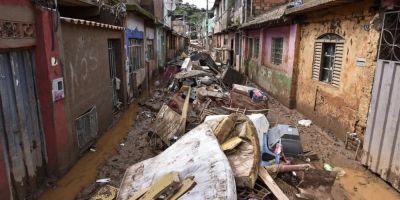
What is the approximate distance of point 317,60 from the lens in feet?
28.7

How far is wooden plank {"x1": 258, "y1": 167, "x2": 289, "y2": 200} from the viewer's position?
4137mm

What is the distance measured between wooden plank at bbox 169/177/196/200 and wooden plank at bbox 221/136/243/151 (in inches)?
42.9

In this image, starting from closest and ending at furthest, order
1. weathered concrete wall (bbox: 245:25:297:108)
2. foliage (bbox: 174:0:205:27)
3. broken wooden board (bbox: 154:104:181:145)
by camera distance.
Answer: broken wooden board (bbox: 154:104:181:145) → weathered concrete wall (bbox: 245:25:297:108) → foliage (bbox: 174:0:205:27)

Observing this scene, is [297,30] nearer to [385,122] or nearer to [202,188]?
[385,122]

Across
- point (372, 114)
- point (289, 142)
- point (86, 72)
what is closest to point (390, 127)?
point (372, 114)

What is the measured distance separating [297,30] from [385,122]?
5.53m

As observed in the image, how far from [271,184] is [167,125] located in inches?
122

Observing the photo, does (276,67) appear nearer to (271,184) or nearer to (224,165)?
(271,184)

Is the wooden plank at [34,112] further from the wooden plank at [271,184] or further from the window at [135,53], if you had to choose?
the window at [135,53]

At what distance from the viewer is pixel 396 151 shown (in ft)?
16.0

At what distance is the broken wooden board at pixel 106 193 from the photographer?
4.56 m

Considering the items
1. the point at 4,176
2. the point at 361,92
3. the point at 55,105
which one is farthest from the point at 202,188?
the point at 361,92

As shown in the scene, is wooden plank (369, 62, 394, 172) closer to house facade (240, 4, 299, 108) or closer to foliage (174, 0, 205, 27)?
house facade (240, 4, 299, 108)

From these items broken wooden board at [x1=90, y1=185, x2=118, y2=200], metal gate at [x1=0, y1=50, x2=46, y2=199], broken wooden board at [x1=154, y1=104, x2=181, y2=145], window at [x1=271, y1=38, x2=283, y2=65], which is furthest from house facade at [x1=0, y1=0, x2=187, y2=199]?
window at [x1=271, y1=38, x2=283, y2=65]
